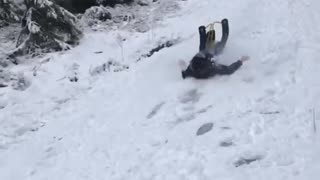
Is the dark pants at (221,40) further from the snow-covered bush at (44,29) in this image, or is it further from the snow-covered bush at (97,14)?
the snow-covered bush at (97,14)

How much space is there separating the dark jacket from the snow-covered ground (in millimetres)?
112

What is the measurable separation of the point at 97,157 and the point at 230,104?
6.96 ft

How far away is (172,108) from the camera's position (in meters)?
8.95

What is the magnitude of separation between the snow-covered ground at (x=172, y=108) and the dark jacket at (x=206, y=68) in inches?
4.4

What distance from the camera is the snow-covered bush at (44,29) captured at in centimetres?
1143

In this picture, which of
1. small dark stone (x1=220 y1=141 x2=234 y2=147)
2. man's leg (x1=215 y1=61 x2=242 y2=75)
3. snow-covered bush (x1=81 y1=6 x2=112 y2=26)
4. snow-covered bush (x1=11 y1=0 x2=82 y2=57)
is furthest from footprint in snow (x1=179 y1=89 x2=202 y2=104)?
snow-covered bush (x1=81 y1=6 x2=112 y2=26)

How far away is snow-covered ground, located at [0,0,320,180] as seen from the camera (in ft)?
23.7

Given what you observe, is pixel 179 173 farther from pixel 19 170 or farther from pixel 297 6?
pixel 297 6

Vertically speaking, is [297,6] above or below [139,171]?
above

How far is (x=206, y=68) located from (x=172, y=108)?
1011 mm

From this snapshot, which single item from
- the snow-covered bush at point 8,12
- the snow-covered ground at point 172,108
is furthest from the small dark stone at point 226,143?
the snow-covered bush at point 8,12

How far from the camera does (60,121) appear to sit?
30.8ft

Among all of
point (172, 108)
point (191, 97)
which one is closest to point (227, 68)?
point (191, 97)

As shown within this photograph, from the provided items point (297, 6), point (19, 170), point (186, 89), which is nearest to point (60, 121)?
point (19, 170)
